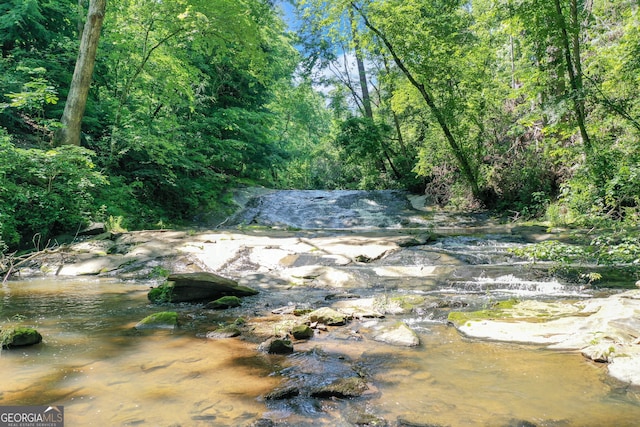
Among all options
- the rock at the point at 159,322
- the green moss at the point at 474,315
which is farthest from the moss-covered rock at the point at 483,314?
the rock at the point at 159,322

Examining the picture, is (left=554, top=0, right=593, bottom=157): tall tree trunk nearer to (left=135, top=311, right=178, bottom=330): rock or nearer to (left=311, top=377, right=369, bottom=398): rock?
(left=311, top=377, right=369, bottom=398): rock

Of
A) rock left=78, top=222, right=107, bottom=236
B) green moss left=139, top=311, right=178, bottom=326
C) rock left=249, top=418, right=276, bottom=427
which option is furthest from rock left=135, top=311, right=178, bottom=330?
rock left=78, top=222, right=107, bottom=236

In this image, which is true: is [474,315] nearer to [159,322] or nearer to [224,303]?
[224,303]

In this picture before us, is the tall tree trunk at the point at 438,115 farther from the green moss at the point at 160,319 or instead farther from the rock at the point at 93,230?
the green moss at the point at 160,319

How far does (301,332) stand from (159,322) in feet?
5.69

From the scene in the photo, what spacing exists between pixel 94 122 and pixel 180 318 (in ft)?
34.2

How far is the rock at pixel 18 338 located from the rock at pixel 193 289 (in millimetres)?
2057

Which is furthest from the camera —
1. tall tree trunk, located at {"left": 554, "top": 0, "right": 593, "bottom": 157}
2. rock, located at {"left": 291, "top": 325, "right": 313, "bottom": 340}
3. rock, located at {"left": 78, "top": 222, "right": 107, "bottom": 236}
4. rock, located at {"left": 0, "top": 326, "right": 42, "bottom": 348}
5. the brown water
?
rock, located at {"left": 78, "top": 222, "right": 107, "bottom": 236}

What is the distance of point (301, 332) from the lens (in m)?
3.96

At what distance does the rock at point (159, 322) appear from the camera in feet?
14.3

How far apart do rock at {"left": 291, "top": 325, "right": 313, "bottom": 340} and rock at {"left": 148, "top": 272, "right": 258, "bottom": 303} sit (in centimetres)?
216

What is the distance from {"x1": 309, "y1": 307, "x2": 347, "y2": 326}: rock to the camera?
4457 mm

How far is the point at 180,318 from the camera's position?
475cm

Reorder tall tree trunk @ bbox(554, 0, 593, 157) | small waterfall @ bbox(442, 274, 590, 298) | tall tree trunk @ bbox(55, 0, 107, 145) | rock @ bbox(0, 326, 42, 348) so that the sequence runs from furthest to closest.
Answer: tall tree trunk @ bbox(55, 0, 107, 145)
tall tree trunk @ bbox(554, 0, 593, 157)
small waterfall @ bbox(442, 274, 590, 298)
rock @ bbox(0, 326, 42, 348)
